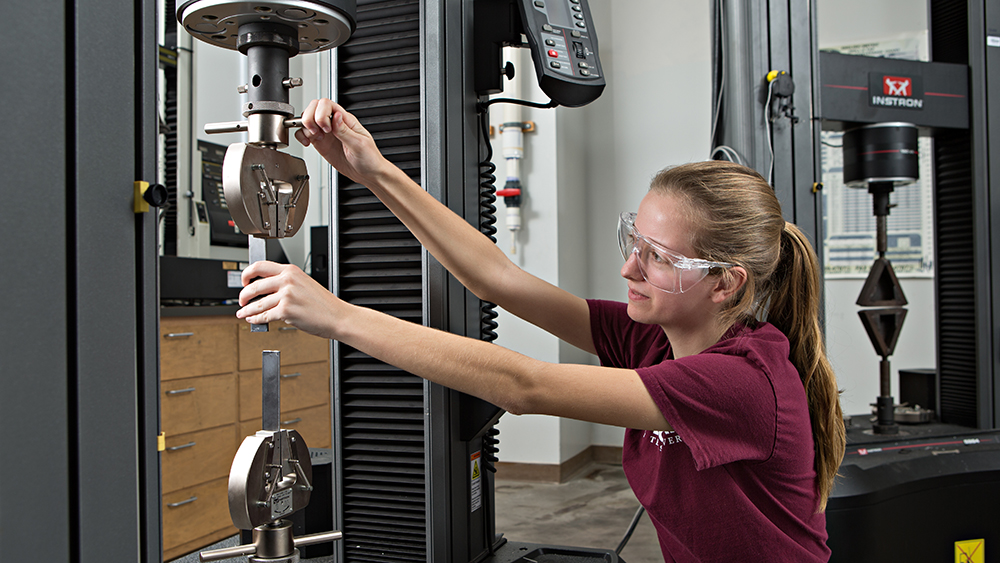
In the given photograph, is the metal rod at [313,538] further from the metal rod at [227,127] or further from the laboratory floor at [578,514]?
the laboratory floor at [578,514]

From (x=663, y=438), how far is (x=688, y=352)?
6.1 inches

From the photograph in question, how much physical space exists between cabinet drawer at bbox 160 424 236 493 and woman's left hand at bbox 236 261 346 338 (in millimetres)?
1728

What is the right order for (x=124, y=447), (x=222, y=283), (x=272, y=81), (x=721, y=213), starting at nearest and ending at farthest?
(x=124, y=447) < (x=272, y=81) < (x=721, y=213) < (x=222, y=283)

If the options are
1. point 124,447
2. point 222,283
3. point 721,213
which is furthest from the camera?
point 222,283

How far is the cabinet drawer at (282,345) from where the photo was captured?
107 inches

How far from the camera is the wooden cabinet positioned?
2375 millimetres

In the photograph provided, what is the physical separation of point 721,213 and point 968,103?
5.63 feet

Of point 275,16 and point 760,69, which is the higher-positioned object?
point 760,69

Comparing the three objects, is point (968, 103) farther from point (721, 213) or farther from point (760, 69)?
point (721, 213)

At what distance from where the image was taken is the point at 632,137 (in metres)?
3.88

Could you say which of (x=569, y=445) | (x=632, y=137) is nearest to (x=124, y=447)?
(x=569, y=445)

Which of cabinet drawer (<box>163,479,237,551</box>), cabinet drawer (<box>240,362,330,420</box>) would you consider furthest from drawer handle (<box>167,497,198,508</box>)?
cabinet drawer (<box>240,362,330,420</box>)

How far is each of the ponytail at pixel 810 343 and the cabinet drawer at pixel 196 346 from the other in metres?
1.97

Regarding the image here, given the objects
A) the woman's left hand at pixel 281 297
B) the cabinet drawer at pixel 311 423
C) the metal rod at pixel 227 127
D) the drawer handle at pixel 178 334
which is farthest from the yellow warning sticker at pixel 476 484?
the cabinet drawer at pixel 311 423
